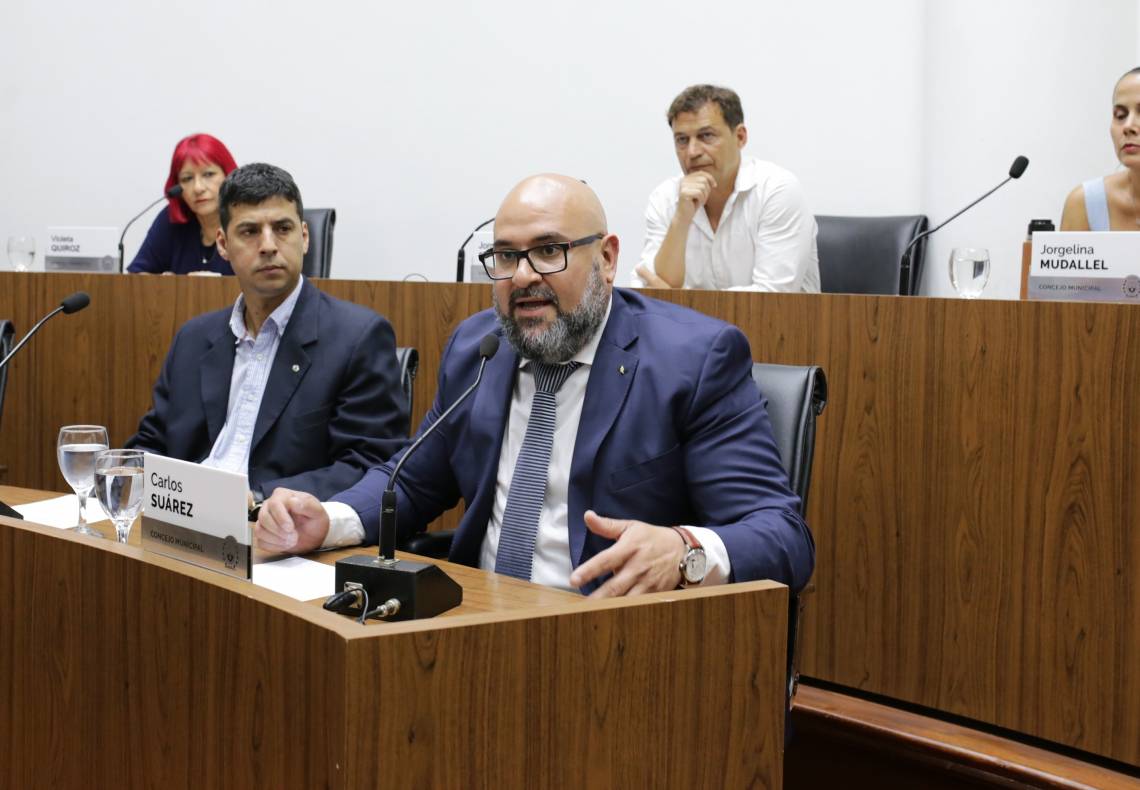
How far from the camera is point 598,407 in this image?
6.55 feet

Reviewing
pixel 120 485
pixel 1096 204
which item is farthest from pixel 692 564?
pixel 1096 204

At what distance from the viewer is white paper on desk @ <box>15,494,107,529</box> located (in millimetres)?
1999

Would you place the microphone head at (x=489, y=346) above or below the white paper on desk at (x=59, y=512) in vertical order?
above

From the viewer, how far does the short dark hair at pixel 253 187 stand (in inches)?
113

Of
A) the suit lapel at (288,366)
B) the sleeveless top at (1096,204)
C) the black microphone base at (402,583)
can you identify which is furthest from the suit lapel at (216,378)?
the sleeveless top at (1096,204)

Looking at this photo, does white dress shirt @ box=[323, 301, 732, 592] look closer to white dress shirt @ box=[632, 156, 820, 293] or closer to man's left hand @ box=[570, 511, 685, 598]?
man's left hand @ box=[570, 511, 685, 598]

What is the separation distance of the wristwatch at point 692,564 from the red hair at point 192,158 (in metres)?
3.44

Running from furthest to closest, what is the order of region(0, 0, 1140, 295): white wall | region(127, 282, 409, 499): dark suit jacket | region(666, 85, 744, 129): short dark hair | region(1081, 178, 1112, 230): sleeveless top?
region(0, 0, 1140, 295): white wall
region(666, 85, 744, 129): short dark hair
region(1081, 178, 1112, 230): sleeveless top
region(127, 282, 409, 499): dark suit jacket

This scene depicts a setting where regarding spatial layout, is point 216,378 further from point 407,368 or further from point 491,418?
point 491,418

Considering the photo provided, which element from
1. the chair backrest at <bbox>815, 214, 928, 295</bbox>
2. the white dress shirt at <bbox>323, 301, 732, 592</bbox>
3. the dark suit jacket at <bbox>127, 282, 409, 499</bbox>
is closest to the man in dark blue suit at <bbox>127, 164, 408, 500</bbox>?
the dark suit jacket at <bbox>127, 282, 409, 499</bbox>

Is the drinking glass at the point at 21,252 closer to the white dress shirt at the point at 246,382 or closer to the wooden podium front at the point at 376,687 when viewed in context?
the white dress shirt at the point at 246,382

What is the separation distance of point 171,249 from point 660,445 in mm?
3189

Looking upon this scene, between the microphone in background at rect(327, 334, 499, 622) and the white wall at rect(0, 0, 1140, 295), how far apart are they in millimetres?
3057

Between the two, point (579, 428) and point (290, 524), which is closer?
point (290, 524)
